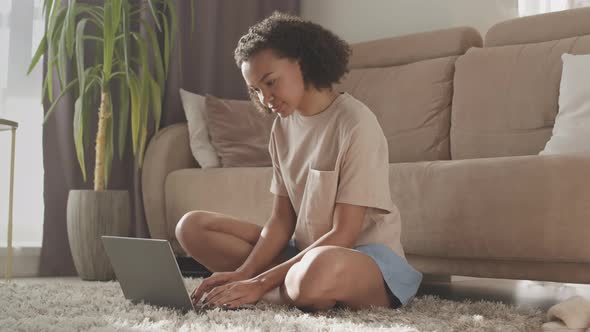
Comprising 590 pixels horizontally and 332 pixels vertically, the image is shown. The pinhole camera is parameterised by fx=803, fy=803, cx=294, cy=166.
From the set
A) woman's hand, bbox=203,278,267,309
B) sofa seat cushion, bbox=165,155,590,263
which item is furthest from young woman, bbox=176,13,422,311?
sofa seat cushion, bbox=165,155,590,263

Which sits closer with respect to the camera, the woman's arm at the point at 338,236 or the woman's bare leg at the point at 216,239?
the woman's arm at the point at 338,236

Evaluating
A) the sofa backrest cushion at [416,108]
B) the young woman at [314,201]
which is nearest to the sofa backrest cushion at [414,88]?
the sofa backrest cushion at [416,108]

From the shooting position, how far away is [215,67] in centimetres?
357

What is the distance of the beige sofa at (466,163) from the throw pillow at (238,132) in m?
0.13

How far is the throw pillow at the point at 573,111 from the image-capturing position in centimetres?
226

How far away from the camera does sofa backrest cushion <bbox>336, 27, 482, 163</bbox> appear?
9.48ft

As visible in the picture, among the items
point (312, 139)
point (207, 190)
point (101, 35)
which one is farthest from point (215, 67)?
point (312, 139)

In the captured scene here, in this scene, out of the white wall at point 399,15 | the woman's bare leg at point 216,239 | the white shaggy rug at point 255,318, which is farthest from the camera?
the white wall at point 399,15

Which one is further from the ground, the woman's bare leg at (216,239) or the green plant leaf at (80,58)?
the green plant leaf at (80,58)

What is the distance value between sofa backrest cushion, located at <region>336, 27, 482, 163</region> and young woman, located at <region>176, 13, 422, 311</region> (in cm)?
104

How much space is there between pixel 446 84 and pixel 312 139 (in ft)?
3.94

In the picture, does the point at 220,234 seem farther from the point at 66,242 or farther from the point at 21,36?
the point at 21,36

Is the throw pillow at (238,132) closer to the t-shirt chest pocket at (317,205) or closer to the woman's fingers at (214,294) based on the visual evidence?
the t-shirt chest pocket at (317,205)

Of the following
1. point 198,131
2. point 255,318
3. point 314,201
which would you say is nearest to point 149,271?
point 255,318
